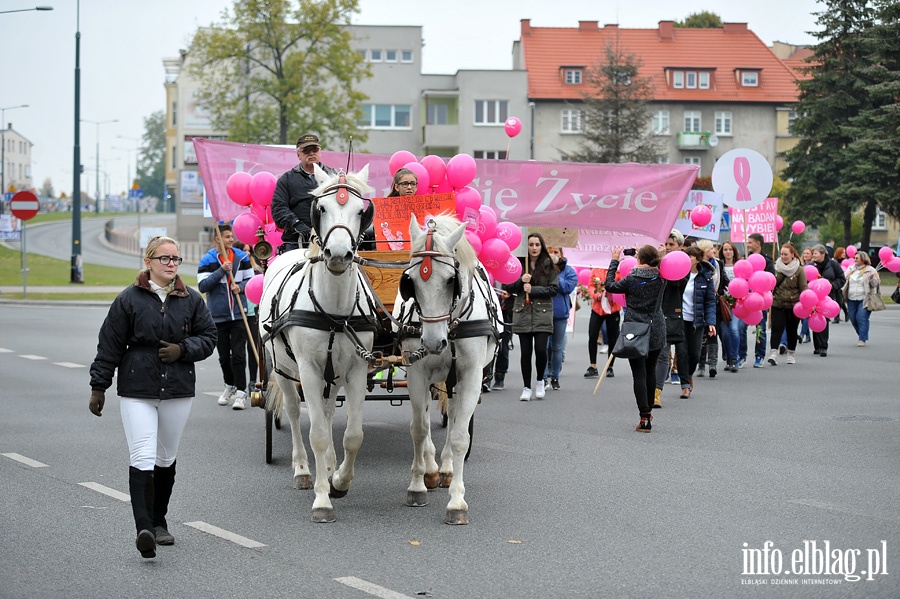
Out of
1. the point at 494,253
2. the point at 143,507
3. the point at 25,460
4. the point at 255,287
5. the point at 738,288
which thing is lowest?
the point at 25,460

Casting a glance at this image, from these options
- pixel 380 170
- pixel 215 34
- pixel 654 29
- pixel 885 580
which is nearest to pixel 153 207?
pixel 654 29

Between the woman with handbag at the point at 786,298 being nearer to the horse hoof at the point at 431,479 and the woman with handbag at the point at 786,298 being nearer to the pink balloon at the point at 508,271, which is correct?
the pink balloon at the point at 508,271

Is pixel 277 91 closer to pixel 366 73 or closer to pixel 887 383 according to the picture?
pixel 366 73

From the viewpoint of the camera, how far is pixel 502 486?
8.73 m

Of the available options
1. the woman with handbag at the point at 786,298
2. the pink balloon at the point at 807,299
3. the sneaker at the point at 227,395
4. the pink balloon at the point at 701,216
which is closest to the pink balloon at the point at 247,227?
the sneaker at the point at 227,395

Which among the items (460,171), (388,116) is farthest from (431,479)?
(388,116)

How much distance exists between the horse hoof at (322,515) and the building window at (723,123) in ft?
236

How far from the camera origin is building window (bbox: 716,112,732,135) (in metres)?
75.8

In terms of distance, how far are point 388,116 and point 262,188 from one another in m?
64.1

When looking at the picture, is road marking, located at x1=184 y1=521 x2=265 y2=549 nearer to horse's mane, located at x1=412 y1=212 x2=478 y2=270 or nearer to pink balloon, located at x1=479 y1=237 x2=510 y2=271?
horse's mane, located at x1=412 y1=212 x2=478 y2=270

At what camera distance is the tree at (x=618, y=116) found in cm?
6062

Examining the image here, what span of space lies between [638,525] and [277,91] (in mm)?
44986

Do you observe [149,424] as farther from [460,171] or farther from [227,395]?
[227,395]

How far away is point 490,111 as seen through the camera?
7119 centimetres
